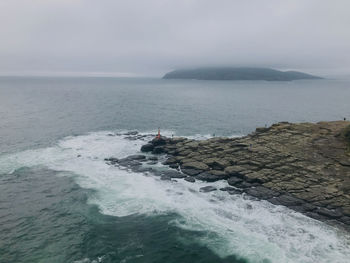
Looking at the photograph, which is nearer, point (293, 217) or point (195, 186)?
point (293, 217)

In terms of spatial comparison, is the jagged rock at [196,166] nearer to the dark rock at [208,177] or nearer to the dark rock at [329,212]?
the dark rock at [208,177]

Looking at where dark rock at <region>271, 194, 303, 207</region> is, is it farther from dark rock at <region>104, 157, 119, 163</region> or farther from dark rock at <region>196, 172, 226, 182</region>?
dark rock at <region>104, 157, 119, 163</region>

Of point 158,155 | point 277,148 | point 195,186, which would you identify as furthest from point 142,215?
point 277,148

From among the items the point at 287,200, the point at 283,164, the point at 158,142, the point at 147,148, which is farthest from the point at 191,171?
the point at 287,200

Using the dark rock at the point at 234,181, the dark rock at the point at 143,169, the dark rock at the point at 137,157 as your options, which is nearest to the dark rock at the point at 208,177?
the dark rock at the point at 234,181

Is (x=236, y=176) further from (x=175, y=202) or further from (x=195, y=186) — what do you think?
(x=175, y=202)

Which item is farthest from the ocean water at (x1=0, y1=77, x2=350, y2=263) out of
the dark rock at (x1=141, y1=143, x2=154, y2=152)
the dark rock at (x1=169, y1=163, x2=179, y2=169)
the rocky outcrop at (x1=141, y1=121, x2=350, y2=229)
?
the dark rock at (x1=169, y1=163, x2=179, y2=169)
